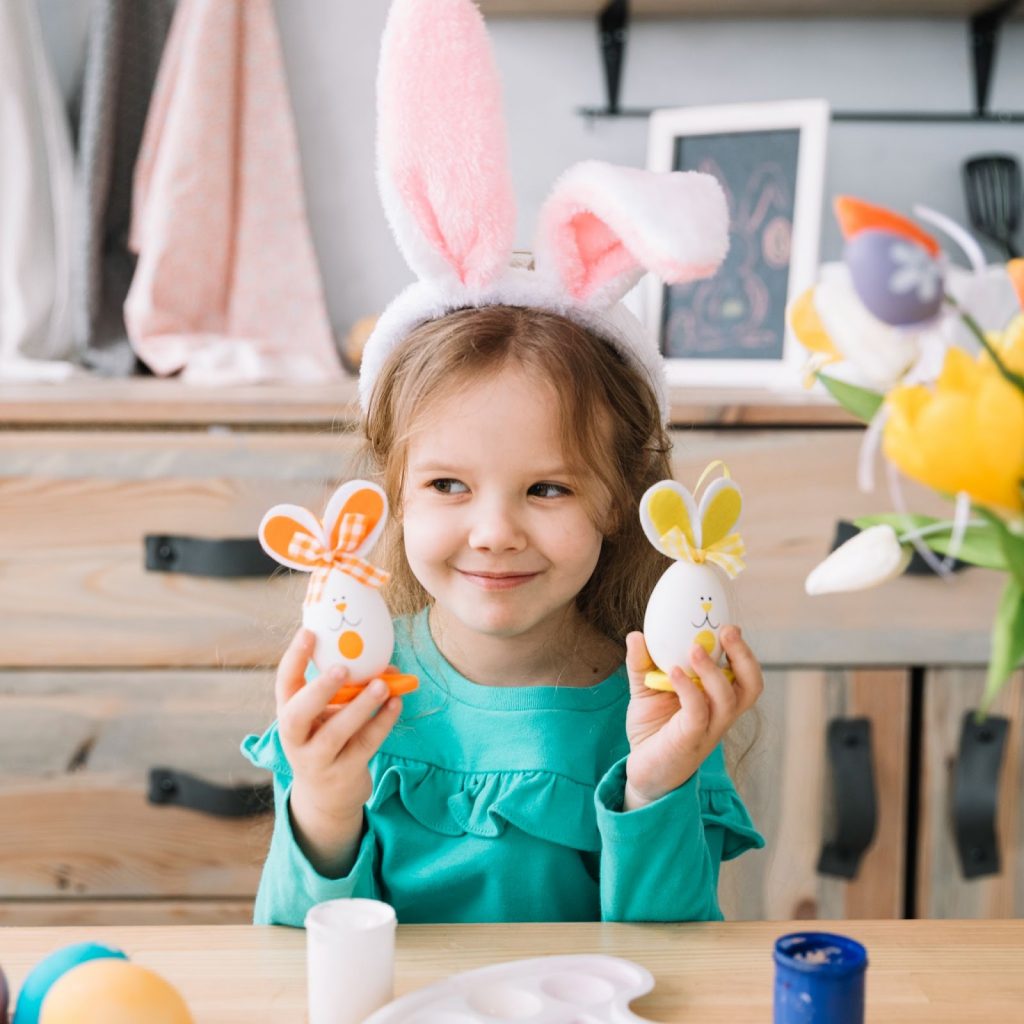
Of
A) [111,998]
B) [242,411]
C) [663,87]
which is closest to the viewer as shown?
[111,998]

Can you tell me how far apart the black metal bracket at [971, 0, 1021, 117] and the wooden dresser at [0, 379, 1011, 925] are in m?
0.72

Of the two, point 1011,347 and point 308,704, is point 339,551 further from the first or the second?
point 1011,347

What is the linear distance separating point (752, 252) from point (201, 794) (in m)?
1.05

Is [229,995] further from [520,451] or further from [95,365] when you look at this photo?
[95,365]

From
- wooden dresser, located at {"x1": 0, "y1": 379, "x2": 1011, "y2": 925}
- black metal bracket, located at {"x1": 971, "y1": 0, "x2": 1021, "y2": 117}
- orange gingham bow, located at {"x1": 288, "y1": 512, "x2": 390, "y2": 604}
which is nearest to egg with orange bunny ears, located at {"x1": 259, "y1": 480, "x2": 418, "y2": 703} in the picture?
orange gingham bow, located at {"x1": 288, "y1": 512, "x2": 390, "y2": 604}

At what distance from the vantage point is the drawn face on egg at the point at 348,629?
736mm

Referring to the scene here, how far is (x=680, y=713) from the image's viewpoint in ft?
2.48

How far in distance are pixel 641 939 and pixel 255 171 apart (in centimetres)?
139

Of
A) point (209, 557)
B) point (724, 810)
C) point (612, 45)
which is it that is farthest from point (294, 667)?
point (612, 45)

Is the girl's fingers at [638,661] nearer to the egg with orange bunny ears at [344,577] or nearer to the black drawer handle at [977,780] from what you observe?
the egg with orange bunny ears at [344,577]

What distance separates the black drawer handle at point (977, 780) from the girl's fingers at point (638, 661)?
2.92ft

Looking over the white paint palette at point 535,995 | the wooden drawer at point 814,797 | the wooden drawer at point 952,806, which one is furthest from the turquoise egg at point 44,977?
the wooden drawer at point 952,806

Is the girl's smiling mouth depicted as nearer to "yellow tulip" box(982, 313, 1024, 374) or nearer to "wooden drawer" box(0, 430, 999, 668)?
"yellow tulip" box(982, 313, 1024, 374)

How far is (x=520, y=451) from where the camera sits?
0.87 meters
